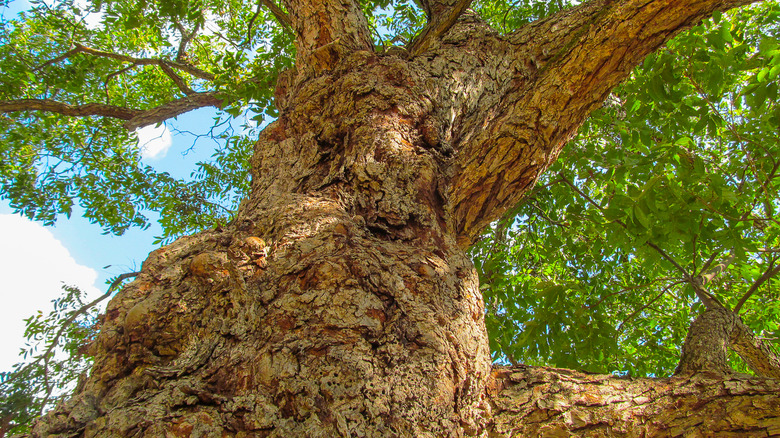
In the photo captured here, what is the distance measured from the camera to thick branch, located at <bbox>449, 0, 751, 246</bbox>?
184cm

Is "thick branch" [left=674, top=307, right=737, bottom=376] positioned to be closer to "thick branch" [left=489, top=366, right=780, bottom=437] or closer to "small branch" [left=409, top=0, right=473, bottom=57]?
"thick branch" [left=489, top=366, right=780, bottom=437]

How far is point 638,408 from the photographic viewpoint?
1174 mm

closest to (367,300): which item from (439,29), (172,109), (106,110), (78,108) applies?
(439,29)

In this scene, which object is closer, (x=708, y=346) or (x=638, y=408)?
(x=638, y=408)

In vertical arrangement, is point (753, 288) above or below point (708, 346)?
above

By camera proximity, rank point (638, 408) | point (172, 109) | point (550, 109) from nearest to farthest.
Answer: point (638, 408) → point (550, 109) → point (172, 109)

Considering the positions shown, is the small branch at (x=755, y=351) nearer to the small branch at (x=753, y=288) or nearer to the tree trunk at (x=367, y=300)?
the small branch at (x=753, y=288)

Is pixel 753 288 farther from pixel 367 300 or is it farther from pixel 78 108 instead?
pixel 78 108

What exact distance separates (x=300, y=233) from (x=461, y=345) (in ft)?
2.26

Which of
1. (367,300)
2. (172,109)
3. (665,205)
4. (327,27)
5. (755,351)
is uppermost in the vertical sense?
(172,109)

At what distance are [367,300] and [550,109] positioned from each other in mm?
1386

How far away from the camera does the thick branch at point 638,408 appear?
43.2 inches

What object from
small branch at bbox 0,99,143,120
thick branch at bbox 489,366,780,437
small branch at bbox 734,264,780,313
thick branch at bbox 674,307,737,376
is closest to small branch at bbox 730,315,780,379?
thick branch at bbox 674,307,737,376

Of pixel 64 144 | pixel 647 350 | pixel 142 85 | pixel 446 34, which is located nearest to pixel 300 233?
pixel 446 34
